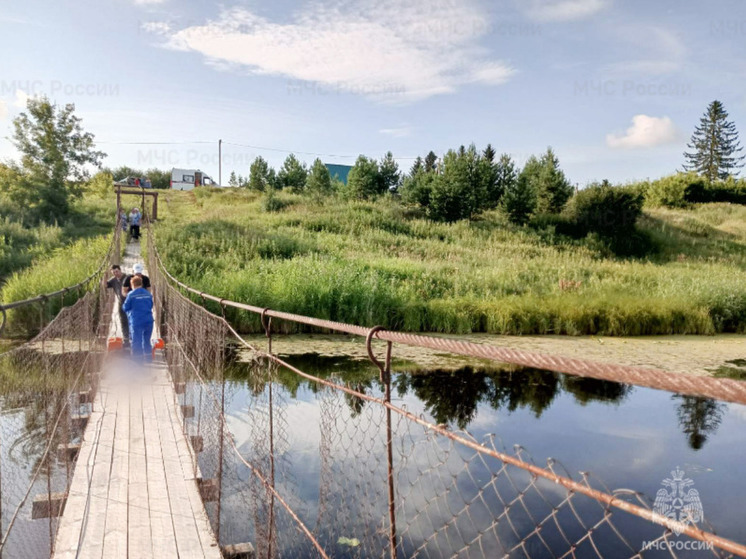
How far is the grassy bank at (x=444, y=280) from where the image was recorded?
1201cm

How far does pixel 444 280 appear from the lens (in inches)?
564

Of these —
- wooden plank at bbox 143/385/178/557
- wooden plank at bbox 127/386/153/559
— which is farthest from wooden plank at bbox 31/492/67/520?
wooden plank at bbox 143/385/178/557

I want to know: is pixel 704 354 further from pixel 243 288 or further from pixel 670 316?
pixel 243 288

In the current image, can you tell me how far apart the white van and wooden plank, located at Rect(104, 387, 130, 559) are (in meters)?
50.9

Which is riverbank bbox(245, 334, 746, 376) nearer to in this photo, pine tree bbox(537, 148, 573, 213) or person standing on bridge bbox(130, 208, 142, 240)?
person standing on bridge bbox(130, 208, 142, 240)

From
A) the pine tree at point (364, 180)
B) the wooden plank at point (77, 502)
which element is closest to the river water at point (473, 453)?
the wooden plank at point (77, 502)

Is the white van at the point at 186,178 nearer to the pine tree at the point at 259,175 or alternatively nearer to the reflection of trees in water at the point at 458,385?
the pine tree at the point at 259,175

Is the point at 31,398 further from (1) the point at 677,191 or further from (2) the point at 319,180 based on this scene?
(1) the point at 677,191

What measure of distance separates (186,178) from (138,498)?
53389mm

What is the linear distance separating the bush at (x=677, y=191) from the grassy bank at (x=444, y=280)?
1346 centimetres

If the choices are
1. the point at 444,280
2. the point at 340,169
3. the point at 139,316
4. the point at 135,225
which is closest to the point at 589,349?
the point at 444,280

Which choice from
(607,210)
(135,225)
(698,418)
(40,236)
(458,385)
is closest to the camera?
(698,418)

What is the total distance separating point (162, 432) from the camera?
4.59 metres

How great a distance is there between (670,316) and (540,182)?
18.9 metres
